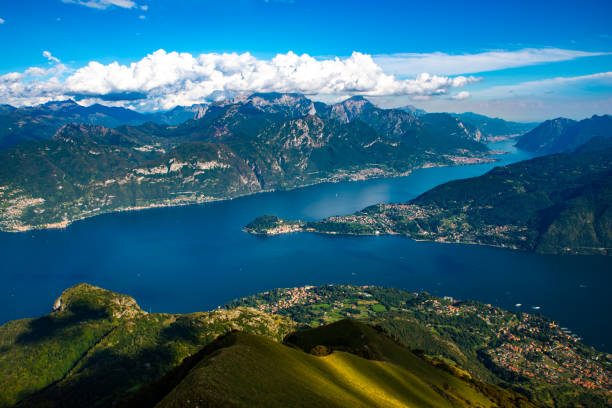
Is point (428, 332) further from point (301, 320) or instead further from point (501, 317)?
point (301, 320)

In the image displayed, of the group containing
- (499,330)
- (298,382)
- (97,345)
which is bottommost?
(499,330)

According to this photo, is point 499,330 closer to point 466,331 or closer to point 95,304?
point 466,331

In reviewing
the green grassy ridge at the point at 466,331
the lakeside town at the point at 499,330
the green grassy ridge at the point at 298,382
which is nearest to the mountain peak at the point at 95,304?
the green grassy ridge at the point at 466,331

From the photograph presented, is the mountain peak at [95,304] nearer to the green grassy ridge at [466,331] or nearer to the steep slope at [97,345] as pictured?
the steep slope at [97,345]

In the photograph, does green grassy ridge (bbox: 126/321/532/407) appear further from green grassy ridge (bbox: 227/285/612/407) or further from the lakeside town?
the lakeside town

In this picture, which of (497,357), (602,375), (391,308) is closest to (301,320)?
(391,308)

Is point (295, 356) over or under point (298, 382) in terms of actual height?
under

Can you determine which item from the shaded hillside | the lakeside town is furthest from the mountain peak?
the lakeside town

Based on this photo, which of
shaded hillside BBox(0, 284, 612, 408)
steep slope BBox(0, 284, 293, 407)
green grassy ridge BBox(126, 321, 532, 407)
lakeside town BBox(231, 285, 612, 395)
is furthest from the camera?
Answer: lakeside town BBox(231, 285, 612, 395)

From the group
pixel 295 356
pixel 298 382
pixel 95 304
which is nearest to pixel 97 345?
pixel 95 304
